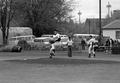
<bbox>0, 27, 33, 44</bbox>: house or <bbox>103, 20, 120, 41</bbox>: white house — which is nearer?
<bbox>103, 20, 120, 41</bbox>: white house

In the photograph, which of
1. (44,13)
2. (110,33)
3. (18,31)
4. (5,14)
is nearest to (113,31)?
(110,33)

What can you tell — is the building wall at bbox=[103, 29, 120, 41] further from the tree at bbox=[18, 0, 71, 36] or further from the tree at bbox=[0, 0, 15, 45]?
the tree at bbox=[0, 0, 15, 45]

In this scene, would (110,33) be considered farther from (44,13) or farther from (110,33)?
(44,13)

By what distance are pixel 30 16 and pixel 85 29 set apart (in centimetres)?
4887

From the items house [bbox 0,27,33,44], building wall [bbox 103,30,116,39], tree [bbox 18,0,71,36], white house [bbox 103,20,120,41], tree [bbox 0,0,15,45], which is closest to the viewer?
tree [bbox 0,0,15,45]

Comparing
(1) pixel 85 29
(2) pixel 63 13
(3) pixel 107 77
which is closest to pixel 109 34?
(2) pixel 63 13

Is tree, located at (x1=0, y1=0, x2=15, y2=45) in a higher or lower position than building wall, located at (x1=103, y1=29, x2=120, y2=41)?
higher

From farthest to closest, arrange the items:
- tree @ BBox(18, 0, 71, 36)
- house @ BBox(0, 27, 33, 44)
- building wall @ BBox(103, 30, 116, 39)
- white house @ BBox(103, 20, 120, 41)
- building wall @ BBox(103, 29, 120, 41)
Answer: tree @ BBox(18, 0, 71, 36) < building wall @ BBox(103, 30, 116, 39) < building wall @ BBox(103, 29, 120, 41) < house @ BBox(0, 27, 33, 44) < white house @ BBox(103, 20, 120, 41)

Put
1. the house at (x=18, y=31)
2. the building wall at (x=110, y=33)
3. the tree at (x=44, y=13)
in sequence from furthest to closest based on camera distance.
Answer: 1. the tree at (x=44, y=13)
2. the building wall at (x=110, y=33)
3. the house at (x=18, y=31)

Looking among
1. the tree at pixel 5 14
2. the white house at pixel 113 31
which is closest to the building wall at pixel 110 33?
the white house at pixel 113 31

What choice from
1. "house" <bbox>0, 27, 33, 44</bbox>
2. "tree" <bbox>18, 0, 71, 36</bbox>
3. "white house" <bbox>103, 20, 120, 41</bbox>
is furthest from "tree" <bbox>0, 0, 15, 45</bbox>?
"white house" <bbox>103, 20, 120, 41</bbox>

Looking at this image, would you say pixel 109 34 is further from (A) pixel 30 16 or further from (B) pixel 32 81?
(B) pixel 32 81

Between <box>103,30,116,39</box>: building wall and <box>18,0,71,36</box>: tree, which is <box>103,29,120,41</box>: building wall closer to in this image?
<box>103,30,116,39</box>: building wall

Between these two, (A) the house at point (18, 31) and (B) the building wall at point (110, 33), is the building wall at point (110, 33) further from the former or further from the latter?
(A) the house at point (18, 31)
